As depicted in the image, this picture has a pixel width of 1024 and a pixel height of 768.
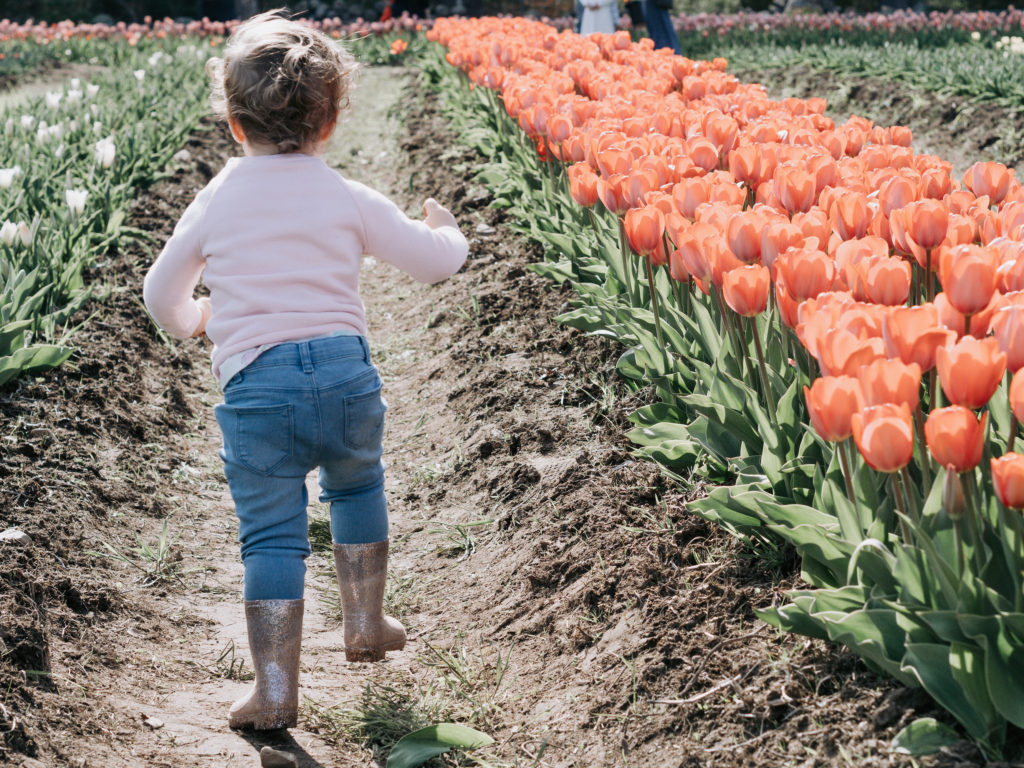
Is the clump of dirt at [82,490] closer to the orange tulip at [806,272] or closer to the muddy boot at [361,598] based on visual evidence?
the muddy boot at [361,598]

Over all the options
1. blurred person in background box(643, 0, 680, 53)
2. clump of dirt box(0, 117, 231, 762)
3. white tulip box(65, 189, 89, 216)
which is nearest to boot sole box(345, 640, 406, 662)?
clump of dirt box(0, 117, 231, 762)

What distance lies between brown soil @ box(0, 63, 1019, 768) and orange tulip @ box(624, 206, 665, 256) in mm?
559

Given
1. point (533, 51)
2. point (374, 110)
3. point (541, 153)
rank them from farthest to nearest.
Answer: point (374, 110), point (533, 51), point (541, 153)

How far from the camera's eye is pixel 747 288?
89.8 inches

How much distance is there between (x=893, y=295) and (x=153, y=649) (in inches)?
78.2

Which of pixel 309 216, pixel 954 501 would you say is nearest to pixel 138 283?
pixel 309 216

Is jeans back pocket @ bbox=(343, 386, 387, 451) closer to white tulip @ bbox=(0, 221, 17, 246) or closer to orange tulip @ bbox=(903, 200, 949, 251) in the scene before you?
orange tulip @ bbox=(903, 200, 949, 251)

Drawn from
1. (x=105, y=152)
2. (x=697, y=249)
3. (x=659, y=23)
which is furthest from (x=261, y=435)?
(x=659, y=23)

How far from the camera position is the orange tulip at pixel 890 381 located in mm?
1658

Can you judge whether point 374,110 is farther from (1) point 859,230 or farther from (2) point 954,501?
(2) point 954,501

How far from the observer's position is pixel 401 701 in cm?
257

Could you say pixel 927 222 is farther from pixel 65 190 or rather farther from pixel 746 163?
pixel 65 190

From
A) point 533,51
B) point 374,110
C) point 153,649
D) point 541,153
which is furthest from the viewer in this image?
point 374,110

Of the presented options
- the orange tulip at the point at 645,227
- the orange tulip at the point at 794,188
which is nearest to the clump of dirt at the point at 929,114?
the orange tulip at the point at 794,188
